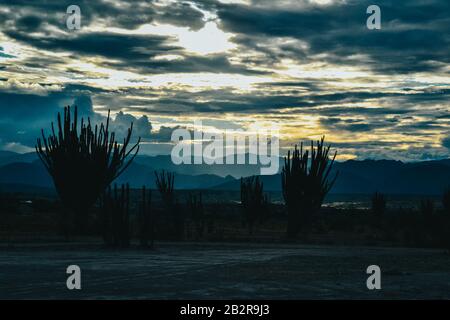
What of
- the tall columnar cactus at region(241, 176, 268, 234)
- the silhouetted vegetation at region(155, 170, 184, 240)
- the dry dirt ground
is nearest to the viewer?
the dry dirt ground

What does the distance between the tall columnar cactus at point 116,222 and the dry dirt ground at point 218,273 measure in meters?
0.69

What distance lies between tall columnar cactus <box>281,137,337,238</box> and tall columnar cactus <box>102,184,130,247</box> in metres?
9.70

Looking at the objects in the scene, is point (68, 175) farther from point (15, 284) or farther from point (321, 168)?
point (15, 284)

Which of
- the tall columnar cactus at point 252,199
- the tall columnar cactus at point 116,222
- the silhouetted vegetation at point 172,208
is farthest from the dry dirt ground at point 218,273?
the tall columnar cactus at point 252,199

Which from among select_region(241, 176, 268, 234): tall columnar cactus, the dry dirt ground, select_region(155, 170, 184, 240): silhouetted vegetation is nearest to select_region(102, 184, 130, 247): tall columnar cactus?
the dry dirt ground

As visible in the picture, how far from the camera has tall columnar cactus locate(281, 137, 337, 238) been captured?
101 feet

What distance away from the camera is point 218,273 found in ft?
50.5

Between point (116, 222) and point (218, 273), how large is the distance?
30.1 feet

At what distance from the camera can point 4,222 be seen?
37812 millimetres

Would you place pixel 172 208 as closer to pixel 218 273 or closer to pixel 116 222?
pixel 116 222

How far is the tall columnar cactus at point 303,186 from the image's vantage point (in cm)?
3081

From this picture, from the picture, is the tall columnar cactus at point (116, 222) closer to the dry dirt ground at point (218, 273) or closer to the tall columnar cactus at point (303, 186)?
the dry dirt ground at point (218, 273)

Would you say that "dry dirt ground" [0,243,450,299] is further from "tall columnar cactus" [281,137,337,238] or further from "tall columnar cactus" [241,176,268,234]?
"tall columnar cactus" [241,176,268,234]
